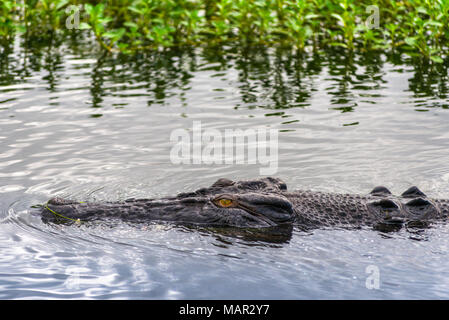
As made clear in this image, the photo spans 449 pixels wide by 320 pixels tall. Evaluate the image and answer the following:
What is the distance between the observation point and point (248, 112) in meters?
12.7

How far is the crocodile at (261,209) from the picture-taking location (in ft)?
26.2

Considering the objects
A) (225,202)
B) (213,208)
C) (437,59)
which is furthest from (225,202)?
(437,59)

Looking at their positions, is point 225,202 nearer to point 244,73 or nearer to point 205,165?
point 205,165

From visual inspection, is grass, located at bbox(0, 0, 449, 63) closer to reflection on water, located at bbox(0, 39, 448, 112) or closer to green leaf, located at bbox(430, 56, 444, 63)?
green leaf, located at bbox(430, 56, 444, 63)

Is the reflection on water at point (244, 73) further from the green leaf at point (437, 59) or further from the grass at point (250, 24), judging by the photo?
the grass at point (250, 24)

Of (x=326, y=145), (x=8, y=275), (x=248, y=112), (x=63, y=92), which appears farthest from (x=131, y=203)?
(x=63, y=92)

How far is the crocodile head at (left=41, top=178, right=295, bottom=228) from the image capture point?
7984 mm

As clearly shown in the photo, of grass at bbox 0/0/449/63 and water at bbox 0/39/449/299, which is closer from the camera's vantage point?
water at bbox 0/39/449/299

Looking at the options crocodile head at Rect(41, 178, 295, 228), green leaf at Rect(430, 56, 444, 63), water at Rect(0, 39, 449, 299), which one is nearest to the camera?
water at Rect(0, 39, 449, 299)

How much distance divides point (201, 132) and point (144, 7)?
6935 millimetres

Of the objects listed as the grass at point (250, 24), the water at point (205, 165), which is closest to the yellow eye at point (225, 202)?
the water at point (205, 165)

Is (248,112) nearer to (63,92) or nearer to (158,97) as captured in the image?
(158,97)

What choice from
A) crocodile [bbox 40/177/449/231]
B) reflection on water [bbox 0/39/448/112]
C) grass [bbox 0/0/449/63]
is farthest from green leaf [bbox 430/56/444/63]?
crocodile [bbox 40/177/449/231]

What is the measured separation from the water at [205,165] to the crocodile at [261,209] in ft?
0.67
